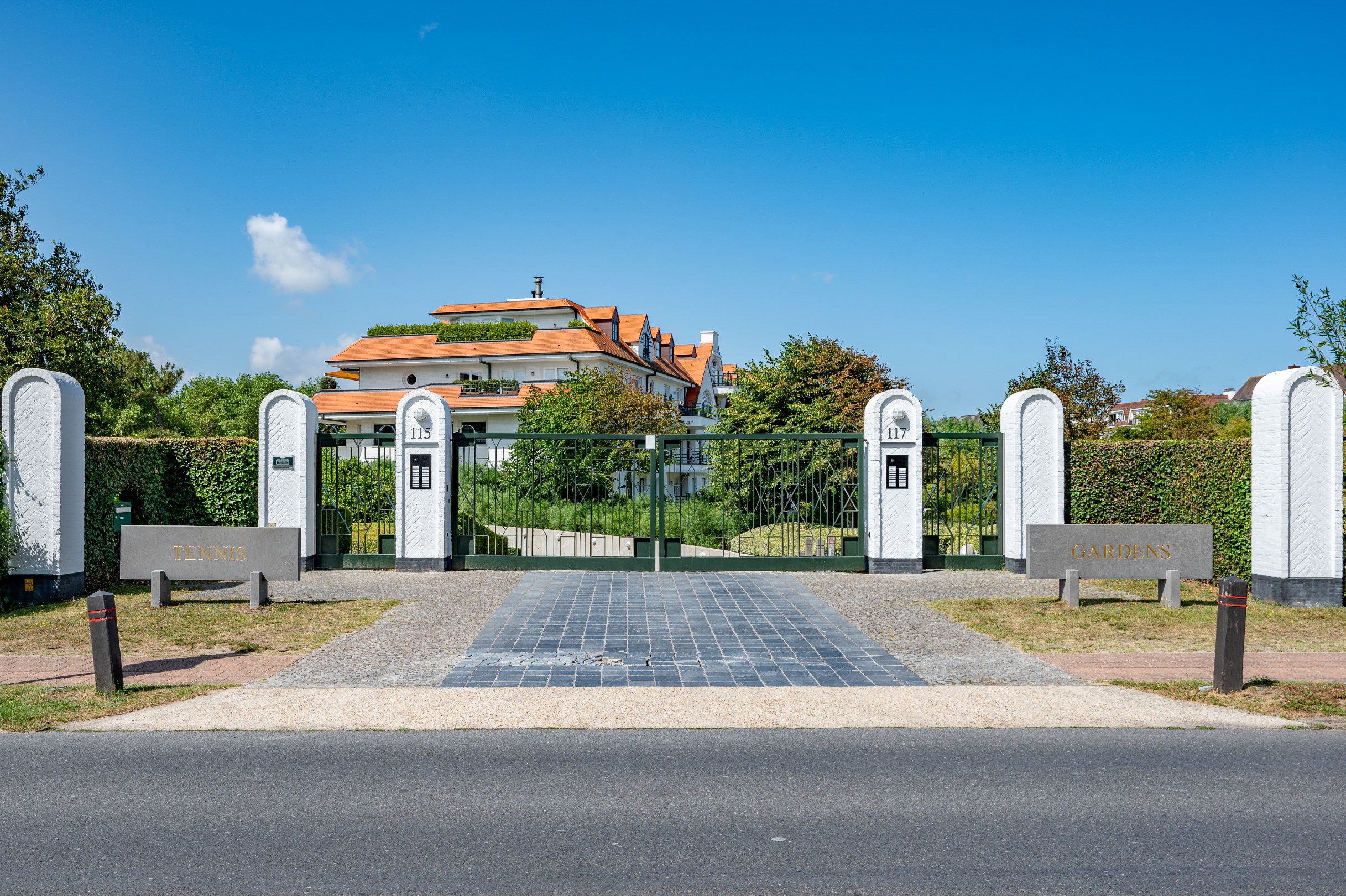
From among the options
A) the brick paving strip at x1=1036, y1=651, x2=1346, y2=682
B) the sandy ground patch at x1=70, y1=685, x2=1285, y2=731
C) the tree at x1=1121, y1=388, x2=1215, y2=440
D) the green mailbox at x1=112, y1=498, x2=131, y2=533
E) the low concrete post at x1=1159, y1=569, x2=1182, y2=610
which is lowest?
the sandy ground patch at x1=70, y1=685, x2=1285, y2=731

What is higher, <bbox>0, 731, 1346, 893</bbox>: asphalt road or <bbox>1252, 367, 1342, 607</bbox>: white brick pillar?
<bbox>1252, 367, 1342, 607</bbox>: white brick pillar

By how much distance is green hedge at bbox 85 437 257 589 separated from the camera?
43.5 feet

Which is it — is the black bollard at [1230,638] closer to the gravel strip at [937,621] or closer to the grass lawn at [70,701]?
the gravel strip at [937,621]

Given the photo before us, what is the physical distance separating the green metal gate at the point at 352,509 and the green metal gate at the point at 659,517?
1.28m

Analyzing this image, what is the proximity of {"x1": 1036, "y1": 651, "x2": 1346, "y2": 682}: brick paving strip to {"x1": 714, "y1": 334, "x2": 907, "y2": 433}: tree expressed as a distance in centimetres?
1783

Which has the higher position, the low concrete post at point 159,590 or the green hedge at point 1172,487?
the green hedge at point 1172,487

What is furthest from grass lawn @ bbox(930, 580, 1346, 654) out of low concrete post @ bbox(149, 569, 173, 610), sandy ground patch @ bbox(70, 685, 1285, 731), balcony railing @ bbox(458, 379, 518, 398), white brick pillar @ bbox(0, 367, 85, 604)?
balcony railing @ bbox(458, 379, 518, 398)

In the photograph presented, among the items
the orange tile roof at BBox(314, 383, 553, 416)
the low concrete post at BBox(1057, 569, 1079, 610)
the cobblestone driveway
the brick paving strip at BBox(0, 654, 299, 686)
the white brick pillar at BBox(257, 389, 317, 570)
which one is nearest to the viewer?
the brick paving strip at BBox(0, 654, 299, 686)

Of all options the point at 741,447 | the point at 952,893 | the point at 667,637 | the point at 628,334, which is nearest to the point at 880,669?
the point at 667,637

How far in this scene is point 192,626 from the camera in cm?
1030

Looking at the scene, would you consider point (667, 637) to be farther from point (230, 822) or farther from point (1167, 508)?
point (1167, 508)

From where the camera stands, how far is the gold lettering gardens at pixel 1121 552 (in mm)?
11969

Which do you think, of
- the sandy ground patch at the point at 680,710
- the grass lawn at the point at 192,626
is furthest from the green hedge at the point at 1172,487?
the grass lawn at the point at 192,626

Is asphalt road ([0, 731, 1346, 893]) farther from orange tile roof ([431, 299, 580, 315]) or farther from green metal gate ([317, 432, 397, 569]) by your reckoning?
orange tile roof ([431, 299, 580, 315])
